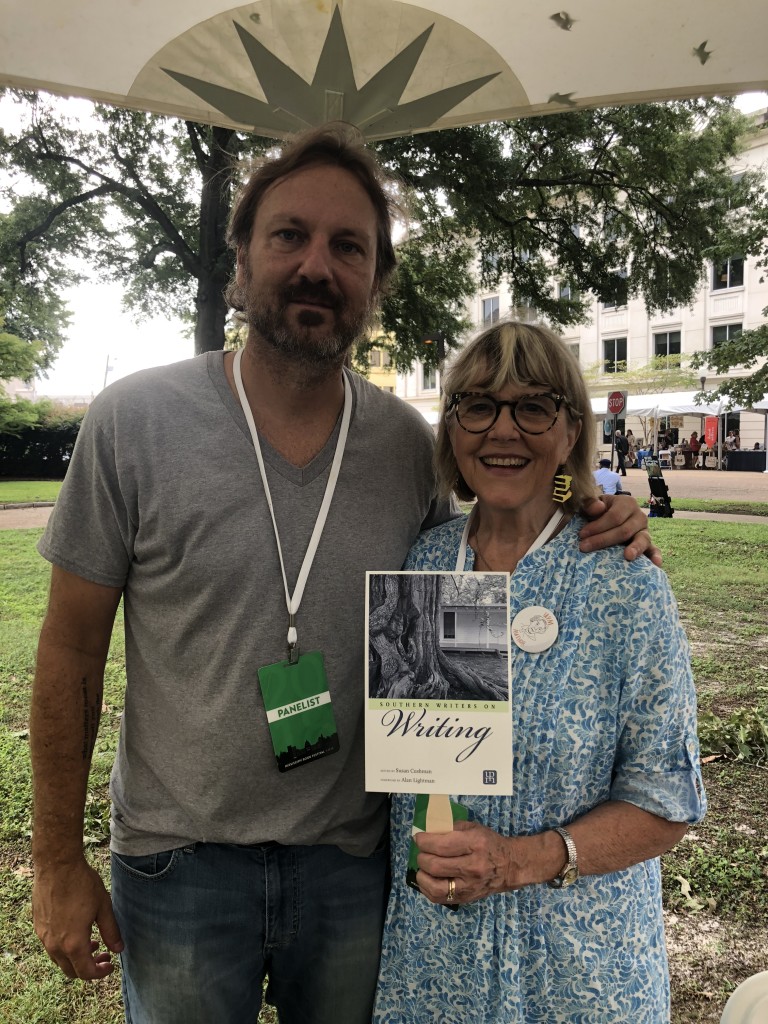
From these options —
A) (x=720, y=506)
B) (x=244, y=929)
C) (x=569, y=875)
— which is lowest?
(x=720, y=506)

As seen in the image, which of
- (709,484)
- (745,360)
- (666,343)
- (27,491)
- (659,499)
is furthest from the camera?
(666,343)

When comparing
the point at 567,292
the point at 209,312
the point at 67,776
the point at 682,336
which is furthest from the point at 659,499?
the point at 682,336

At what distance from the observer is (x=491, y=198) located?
5477 mm

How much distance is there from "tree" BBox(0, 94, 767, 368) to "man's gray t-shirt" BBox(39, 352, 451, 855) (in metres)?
3.82

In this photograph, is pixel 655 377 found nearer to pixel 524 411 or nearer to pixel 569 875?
pixel 524 411

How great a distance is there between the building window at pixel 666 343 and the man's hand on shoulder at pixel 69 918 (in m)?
31.1

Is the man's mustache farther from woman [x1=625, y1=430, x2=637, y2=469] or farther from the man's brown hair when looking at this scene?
woman [x1=625, y1=430, x2=637, y2=469]

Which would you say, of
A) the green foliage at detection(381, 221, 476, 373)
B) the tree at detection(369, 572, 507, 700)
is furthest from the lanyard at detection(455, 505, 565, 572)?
the green foliage at detection(381, 221, 476, 373)

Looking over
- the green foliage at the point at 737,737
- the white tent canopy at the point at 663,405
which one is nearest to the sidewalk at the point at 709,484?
the white tent canopy at the point at 663,405

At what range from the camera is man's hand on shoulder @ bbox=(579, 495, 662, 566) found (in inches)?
58.1

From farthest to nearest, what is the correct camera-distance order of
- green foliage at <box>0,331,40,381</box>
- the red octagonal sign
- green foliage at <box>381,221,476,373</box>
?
green foliage at <box>0,331,40,381</box>, the red octagonal sign, green foliage at <box>381,221,476,373</box>

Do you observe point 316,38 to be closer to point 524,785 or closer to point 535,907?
point 524,785

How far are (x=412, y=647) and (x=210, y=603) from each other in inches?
21.4

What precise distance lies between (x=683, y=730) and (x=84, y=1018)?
9.14 feet
